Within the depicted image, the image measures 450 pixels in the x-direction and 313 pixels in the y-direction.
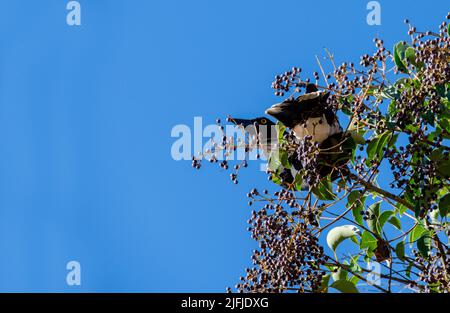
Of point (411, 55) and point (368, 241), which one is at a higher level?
point (411, 55)

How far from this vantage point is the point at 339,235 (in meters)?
4.12

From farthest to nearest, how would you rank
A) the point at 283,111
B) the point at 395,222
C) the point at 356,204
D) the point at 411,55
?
the point at 395,222, the point at 356,204, the point at 411,55, the point at 283,111

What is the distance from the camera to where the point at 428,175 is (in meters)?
3.67

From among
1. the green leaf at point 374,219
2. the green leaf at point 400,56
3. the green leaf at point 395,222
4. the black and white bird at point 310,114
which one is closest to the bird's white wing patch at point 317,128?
the black and white bird at point 310,114

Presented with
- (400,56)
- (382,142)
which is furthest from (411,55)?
(382,142)

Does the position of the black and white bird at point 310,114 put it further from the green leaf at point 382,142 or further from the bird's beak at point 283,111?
the green leaf at point 382,142

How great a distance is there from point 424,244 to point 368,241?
0.80ft

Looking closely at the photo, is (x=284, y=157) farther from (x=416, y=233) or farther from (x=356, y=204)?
(x=416, y=233)

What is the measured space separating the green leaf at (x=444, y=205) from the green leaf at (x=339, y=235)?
39 centimetres

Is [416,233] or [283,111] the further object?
[416,233]

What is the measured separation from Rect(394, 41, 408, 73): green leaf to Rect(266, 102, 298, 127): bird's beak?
430mm
